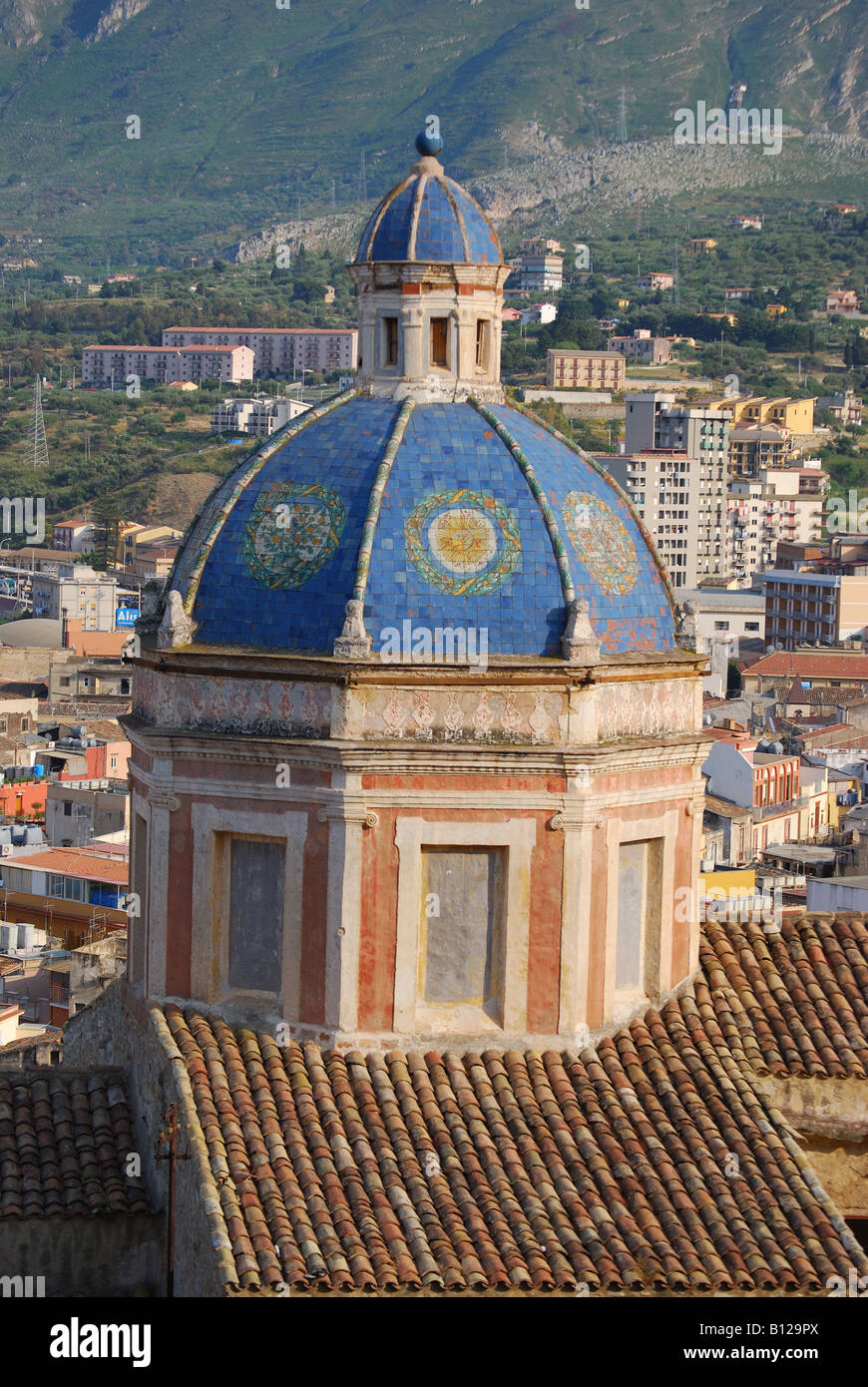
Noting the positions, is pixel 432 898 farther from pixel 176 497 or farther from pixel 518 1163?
pixel 176 497

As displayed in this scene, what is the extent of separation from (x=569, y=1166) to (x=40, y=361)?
186672mm

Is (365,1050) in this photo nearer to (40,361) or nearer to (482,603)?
(482,603)

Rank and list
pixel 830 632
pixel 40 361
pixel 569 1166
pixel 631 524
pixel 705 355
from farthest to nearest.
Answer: pixel 40 361, pixel 705 355, pixel 830 632, pixel 631 524, pixel 569 1166

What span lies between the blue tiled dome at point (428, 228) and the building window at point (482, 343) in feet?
1.82

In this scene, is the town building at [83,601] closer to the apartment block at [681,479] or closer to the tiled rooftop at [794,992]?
the apartment block at [681,479]

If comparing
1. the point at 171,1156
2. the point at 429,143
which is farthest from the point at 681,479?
the point at 171,1156

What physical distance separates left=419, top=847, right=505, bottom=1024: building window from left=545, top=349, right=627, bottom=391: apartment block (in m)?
145

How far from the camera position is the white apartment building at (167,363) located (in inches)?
7490

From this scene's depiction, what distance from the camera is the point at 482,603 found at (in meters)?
17.5

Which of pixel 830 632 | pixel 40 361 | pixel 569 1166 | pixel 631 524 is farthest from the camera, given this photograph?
pixel 40 361

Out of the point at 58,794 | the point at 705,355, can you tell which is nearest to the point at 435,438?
the point at 58,794
